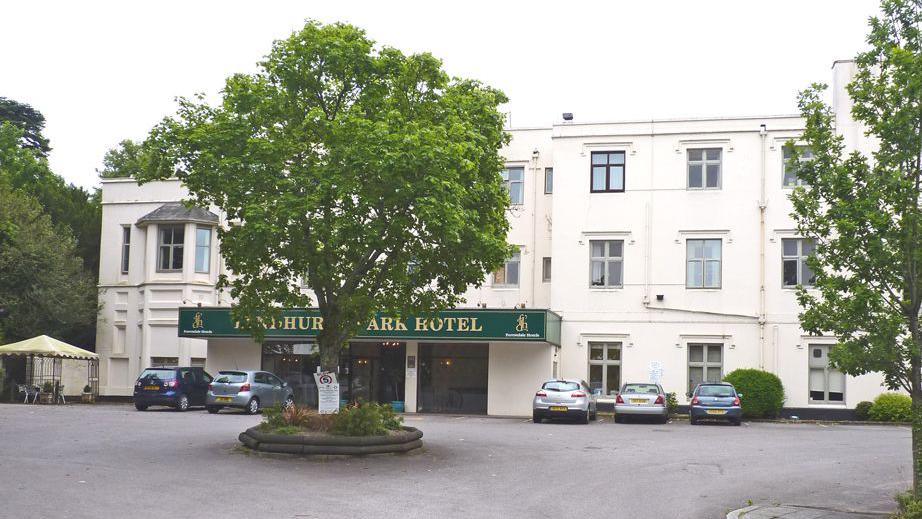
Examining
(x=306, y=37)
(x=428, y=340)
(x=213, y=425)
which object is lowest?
(x=213, y=425)

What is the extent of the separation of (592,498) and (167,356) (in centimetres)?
3105

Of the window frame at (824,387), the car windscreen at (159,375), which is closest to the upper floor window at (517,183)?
the window frame at (824,387)

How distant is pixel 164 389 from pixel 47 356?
7.27 meters

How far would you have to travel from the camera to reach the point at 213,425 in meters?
25.3

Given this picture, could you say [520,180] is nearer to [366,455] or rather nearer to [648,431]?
[648,431]

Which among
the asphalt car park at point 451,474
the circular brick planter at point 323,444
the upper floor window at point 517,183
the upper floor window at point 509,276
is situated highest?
the upper floor window at point 517,183

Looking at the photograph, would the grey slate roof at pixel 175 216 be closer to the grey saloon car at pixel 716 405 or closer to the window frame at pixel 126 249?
the window frame at pixel 126 249

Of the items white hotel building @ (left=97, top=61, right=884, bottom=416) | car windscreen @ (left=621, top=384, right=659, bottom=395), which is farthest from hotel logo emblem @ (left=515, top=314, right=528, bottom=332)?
car windscreen @ (left=621, top=384, right=659, bottom=395)

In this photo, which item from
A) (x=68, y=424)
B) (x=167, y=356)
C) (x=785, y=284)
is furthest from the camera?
(x=167, y=356)

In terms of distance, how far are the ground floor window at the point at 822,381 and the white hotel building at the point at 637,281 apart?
0.05 metres

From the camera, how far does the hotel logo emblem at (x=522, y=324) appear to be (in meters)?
33.2

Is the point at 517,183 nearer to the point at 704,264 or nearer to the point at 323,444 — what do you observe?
the point at 704,264

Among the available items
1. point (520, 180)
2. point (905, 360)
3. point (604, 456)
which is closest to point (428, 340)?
point (520, 180)

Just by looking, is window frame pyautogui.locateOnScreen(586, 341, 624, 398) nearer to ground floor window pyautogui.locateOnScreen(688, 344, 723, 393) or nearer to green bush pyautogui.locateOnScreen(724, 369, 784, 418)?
ground floor window pyautogui.locateOnScreen(688, 344, 723, 393)
